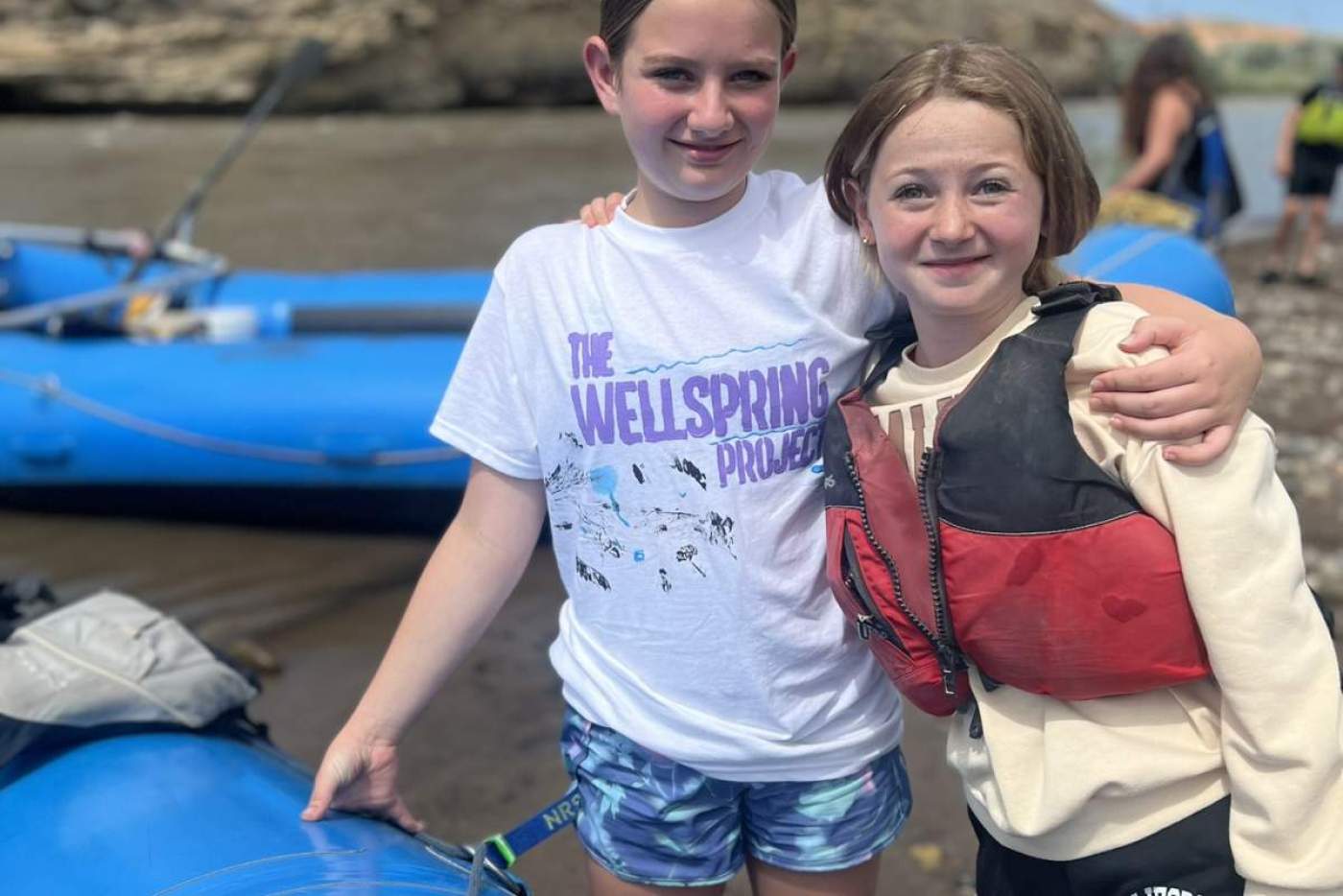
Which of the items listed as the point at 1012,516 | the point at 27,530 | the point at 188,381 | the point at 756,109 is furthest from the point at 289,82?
the point at 1012,516

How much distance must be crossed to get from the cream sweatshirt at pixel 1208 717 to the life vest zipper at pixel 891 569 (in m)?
0.08

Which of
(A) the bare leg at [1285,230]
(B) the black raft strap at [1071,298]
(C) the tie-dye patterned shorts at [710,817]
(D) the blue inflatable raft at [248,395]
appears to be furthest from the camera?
(A) the bare leg at [1285,230]

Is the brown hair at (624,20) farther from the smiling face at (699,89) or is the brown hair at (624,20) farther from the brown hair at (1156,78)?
the brown hair at (1156,78)

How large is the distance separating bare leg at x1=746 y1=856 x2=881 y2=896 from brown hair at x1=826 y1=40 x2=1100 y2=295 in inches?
25.3

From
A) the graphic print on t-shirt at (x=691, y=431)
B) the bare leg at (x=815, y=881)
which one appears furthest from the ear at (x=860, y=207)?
the bare leg at (x=815, y=881)

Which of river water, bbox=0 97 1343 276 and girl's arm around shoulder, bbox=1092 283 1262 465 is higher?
girl's arm around shoulder, bbox=1092 283 1262 465

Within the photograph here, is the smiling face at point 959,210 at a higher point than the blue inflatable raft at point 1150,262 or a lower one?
higher

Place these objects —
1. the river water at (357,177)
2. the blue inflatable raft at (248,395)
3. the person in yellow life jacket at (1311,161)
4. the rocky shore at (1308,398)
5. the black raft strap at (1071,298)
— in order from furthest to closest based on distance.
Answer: the river water at (357,177) → the person in yellow life jacket at (1311,161) → the blue inflatable raft at (248,395) → the rocky shore at (1308,398) → the black raft strap at (1071,298)

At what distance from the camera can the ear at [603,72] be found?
50.4 inches

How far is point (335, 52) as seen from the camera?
20453 millimetres

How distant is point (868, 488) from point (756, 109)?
384 mm

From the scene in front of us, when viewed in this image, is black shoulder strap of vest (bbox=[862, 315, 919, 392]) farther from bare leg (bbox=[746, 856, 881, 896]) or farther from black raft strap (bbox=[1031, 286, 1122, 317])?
bare leg (bbox=[746, 856, 881, 896])

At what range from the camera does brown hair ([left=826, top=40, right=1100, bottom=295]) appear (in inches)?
43.9

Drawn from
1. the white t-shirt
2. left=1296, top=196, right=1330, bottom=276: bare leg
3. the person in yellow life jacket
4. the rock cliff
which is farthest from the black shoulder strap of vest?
the rock cliff
